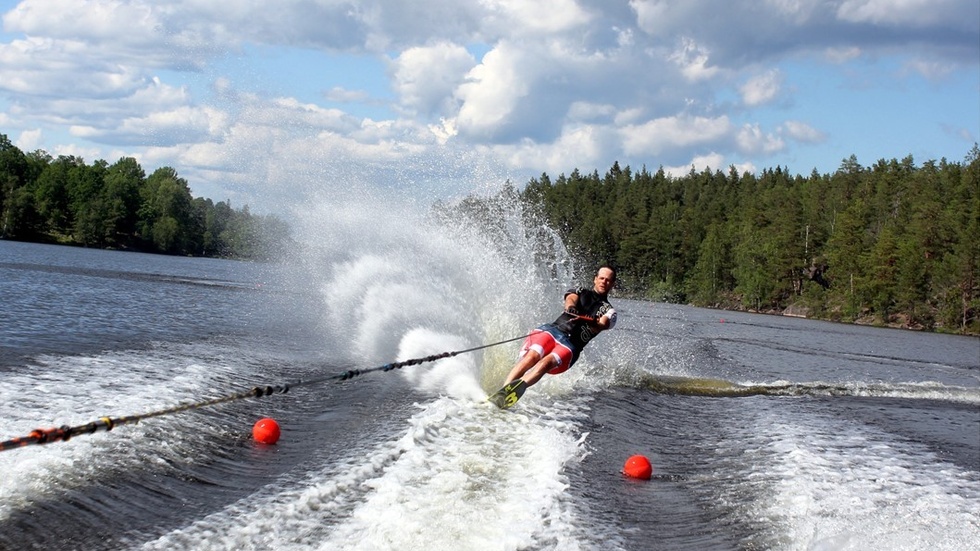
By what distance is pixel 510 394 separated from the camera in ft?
33.0

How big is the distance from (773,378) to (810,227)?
78868 millimetres

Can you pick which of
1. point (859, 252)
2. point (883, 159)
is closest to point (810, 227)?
point (859, 252)

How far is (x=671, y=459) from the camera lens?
963 cm

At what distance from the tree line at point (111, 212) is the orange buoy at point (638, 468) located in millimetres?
83249

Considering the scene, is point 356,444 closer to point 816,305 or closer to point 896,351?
point 896,351

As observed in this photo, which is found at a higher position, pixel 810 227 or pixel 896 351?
pixel 810 227

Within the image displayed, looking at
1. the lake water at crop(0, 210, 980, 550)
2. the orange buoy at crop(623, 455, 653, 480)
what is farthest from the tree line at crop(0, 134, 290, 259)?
the orange buoy at crop(623, 455, 653, 480)

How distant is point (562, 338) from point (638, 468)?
2639 millimetres

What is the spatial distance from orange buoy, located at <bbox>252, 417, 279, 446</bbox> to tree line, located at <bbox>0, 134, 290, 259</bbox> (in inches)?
3237

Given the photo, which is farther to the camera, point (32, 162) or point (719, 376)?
point (32, 162)

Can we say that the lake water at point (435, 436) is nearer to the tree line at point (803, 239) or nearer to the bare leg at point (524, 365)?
the bare leg at point (524, 365)

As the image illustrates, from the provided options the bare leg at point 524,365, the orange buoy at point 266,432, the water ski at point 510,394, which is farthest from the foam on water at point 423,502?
the bare leg at point 524,365

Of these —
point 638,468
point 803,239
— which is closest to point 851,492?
point 638,468

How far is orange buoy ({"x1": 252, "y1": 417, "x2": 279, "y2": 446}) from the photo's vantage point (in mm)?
8242
